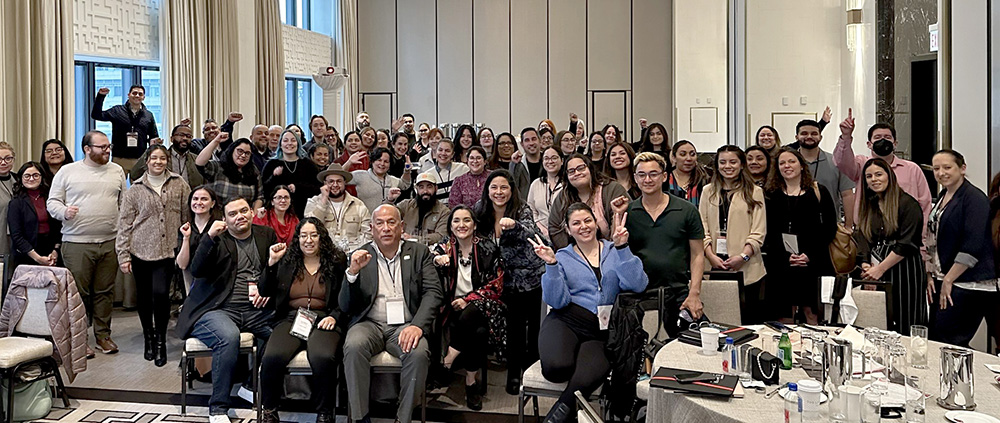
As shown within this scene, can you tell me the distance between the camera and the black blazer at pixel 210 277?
4.60 m

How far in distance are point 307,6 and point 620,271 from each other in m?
13.0

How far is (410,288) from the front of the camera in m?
4.52

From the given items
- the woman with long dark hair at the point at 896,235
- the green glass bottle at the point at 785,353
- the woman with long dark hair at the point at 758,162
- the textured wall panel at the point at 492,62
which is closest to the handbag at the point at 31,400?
the green glass bottle at the point at 785,353

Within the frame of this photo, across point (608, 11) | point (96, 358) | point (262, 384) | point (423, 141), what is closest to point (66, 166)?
point (96, 358)

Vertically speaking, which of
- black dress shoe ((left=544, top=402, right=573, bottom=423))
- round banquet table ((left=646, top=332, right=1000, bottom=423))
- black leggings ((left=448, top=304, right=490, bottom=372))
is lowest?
black dress shoe ((left=544, top=402, right=573, bottom=423))

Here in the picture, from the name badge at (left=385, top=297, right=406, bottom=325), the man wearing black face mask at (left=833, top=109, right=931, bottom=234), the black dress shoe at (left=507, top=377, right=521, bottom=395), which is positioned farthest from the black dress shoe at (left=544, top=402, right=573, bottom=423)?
the man wearing black face mask at (left=833, top=109, right=931, bottom=234)

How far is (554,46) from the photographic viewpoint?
633 inches

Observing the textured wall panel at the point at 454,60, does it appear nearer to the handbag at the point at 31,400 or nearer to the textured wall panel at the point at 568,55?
the textured wall panel at the point at 568,55

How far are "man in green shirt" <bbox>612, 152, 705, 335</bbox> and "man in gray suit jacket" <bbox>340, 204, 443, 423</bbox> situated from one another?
1.19 m

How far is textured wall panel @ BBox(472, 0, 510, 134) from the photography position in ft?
53.4

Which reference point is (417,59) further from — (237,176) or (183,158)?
(237,176)

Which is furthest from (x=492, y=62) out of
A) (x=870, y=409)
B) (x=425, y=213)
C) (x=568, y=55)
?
(x=870, y=409)

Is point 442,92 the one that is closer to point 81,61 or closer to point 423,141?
point 423,141

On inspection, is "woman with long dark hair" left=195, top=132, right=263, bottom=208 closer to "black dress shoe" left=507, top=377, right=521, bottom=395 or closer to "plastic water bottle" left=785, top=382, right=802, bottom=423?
"black dress shoe" left=507, top=377, right=521, bottom=395
